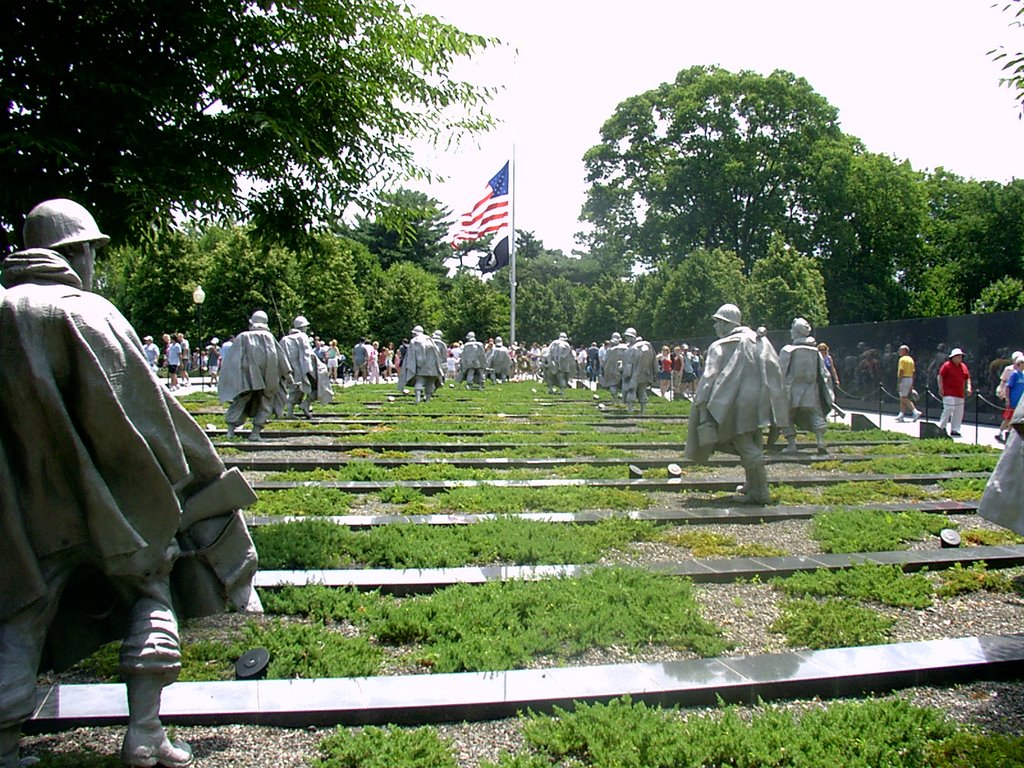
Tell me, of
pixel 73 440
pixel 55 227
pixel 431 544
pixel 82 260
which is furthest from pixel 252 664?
pixel 431 544

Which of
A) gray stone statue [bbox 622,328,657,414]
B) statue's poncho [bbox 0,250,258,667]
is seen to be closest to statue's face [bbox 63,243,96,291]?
statue's poncho [bbox 0,250,258,667]

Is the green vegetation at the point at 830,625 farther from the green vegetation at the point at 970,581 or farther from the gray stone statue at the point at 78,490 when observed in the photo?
the gray stone statue at the point at 78,490

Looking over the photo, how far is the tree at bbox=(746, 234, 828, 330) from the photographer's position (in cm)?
3709

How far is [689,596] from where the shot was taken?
5.62 metres

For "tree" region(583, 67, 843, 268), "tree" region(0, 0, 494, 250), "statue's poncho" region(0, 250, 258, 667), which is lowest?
"statue's poncho" region(0, 250, 258, 667)

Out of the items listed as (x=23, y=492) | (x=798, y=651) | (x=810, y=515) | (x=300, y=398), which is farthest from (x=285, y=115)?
(x=300, y=398)

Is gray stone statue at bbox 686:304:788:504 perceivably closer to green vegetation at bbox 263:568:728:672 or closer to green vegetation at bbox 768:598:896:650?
green vegetation at bbox 263:568:728:672

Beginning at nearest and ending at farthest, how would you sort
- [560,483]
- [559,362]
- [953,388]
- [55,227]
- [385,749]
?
[55,227]
[385,749]
[560,483]
[953,388]
[559,362]

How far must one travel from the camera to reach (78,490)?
117 inches

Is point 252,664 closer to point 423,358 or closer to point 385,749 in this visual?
point 385,749

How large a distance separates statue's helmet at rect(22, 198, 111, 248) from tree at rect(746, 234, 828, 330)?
1428 inches

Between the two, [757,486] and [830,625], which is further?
[757,486]

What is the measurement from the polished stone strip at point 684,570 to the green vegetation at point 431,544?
188mm

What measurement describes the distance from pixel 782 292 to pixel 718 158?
44.8ft
